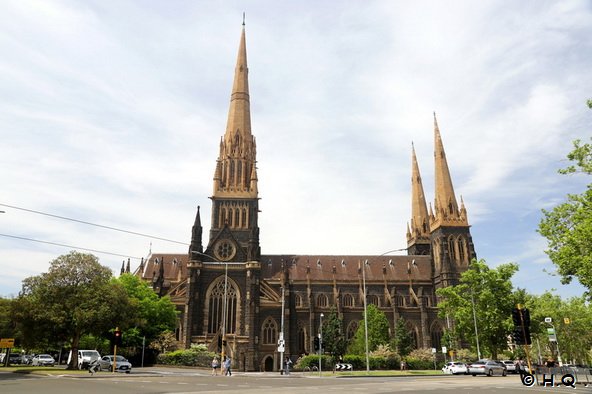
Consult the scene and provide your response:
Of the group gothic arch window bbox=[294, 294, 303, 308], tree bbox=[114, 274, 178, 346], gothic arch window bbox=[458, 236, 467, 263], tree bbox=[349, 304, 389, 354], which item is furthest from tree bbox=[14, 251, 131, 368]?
gothic arch window bbox=[458, 236, 467, 263]

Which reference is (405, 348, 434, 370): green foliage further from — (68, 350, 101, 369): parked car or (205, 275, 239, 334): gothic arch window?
(68, 350, 101, 369): parked car

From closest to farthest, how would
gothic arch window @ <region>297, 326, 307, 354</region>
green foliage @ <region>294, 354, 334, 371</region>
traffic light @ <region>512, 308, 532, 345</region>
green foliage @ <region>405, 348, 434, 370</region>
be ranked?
traffic light @ <region>512, 308, 532, 345</region>
green foliage @ <region>294, 354, 334, 371</region>
green foliage @ <region>405, 348, 434, 370</region>
gothic arch window @ <region>297, 326, 307, 354</region>

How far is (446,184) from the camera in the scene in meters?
78.8

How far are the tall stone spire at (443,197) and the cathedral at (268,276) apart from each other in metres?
0.18

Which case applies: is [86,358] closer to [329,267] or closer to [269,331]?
[269,331]

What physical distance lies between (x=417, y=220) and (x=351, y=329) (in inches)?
1118

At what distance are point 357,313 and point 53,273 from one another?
48903mm

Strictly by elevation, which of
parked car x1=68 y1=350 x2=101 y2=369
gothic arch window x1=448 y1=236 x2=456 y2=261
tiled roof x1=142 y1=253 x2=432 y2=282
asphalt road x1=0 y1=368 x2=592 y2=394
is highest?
gothic arch window x1=448 y1=236 x2=456 y2=261

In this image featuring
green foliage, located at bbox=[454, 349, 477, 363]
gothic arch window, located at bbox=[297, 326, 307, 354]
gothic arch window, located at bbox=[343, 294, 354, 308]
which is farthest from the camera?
gothic arch window, located at bbox=[343, 294, 354, 308]

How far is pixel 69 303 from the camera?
3359 centimetres

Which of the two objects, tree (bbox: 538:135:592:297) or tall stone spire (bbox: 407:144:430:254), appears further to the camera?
tall stone spire (bbox: 407:144:430:254)

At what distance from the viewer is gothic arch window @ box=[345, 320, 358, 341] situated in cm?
7000

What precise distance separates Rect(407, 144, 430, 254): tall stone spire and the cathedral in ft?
0.89

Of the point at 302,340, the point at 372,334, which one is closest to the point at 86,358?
the point at 372,334
